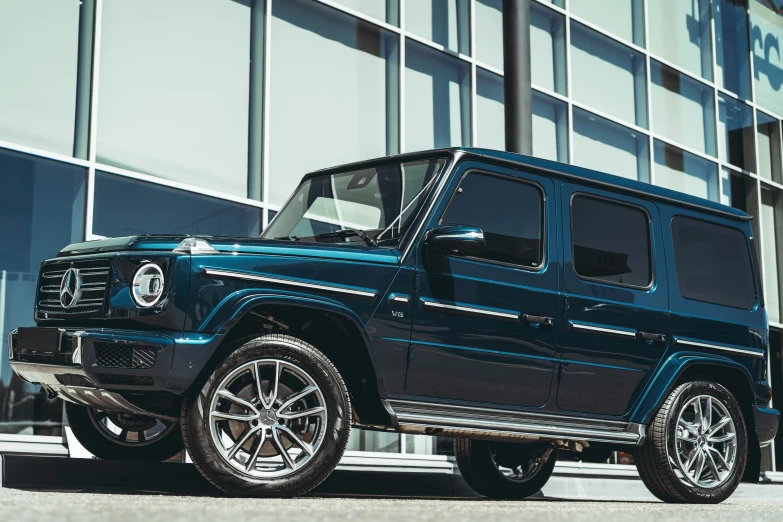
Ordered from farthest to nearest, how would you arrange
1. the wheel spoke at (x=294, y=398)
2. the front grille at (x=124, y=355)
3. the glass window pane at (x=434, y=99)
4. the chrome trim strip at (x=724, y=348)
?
the glass window pane at (x=434, y=99) < the chrome trim strip at (x=724, y=348) < the wheel spoke at (x=294, y=398) < the front grille at (x=124, y=355)

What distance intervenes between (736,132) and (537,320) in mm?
13757

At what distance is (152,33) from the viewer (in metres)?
9.80

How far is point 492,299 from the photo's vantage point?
6.12m

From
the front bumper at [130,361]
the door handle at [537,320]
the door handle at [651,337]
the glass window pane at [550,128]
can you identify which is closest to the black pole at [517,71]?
the glass window pane at [550,128]

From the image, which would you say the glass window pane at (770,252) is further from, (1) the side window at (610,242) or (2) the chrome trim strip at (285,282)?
(2) the chrome trim strip at (285,282)

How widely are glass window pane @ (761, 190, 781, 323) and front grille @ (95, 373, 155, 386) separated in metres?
15.1

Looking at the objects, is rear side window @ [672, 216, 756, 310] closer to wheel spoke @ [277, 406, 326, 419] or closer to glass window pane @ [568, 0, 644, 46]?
wheel spoke @ [277, 406, 326, 419]

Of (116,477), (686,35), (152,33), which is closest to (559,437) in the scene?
(116,477)

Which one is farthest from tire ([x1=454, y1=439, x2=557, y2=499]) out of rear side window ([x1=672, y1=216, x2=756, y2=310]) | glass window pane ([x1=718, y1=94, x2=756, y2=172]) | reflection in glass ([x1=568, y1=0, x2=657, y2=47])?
glass window pane ([x1=718, y1=94, x2=756, y2=172])

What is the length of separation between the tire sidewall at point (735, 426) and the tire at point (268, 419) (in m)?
2.62

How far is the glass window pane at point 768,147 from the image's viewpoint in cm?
1938

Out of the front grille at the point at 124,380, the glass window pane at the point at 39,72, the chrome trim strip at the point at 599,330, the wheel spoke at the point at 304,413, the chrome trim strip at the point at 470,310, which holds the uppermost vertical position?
the glass window pane at the point at 39,72

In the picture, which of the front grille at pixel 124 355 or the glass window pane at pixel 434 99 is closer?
the front grille at pixel 124 355

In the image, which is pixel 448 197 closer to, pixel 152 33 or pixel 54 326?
pixel 54 326
